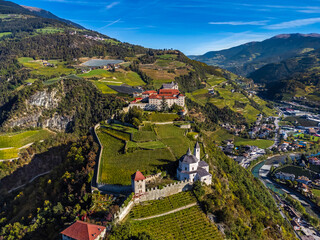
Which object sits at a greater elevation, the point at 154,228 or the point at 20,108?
the point at 20,108

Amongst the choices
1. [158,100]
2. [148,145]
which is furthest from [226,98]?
[148,145]

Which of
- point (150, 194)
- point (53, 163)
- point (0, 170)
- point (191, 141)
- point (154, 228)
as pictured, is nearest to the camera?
point (154, 228)

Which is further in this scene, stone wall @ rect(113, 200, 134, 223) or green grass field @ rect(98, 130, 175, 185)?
green grass field @ rect(98, 130, 175, 185)

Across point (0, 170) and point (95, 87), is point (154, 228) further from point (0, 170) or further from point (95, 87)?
point (95, 87)

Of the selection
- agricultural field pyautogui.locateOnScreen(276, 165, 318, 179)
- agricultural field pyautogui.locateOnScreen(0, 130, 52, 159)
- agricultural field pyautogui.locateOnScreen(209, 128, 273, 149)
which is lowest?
agricultural field pyautogui.locateOnScreen(276, 165, 318, 179)

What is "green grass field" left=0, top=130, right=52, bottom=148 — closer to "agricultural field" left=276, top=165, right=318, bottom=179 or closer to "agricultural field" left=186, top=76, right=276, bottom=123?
"agricultural field" left=186, top=76, right=276, bottom=123

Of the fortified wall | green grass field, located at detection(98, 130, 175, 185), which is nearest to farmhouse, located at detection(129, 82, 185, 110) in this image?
green grass field, located at detection(98, 130, 175, 185)

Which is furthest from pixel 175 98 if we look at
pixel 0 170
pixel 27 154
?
pixel 0 170

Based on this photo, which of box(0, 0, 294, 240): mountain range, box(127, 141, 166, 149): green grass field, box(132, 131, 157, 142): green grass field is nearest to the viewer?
box(0, 0, 294, 240): mountain range
